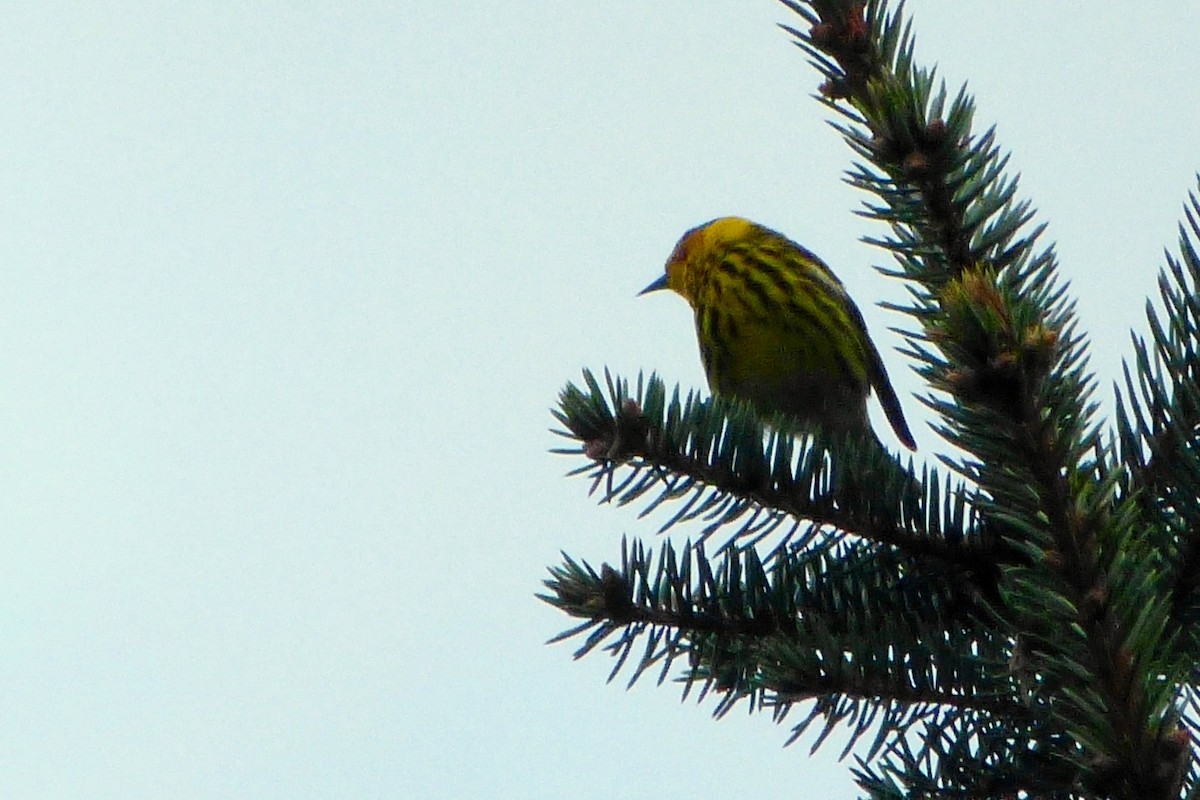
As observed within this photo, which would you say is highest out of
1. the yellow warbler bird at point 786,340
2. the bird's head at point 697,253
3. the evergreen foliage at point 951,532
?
the bird's head at point 697,253

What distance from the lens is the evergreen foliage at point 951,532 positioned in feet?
2.88

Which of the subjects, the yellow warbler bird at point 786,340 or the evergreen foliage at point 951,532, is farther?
the yellow warbler bird at point 786,340

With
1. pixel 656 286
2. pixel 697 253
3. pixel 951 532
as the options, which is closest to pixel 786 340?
pixel 697 253

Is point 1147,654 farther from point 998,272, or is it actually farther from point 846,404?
point 846,404

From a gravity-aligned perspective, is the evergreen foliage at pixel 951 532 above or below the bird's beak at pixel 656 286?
below

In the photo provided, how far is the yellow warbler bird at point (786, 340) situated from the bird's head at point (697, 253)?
0.05 ft

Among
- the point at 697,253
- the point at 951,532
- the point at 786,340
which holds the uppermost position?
the point at 697,253

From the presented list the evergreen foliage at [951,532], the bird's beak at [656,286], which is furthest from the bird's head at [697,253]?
the evergreen foliage at [951,532]

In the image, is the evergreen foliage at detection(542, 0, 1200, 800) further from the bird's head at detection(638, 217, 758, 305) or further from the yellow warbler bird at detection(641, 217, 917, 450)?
the bird's head at detection(638, 217, 758, 305)

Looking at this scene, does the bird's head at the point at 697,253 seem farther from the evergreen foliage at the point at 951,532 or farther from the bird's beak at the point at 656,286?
the evergreen foliage at the point at 951,532

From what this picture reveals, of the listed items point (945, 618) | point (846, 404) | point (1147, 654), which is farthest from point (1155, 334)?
point (846, 404)

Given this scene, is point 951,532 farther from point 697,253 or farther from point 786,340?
point 697,253

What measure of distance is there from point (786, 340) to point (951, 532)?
2.07 m

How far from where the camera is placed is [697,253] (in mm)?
→ 3830
